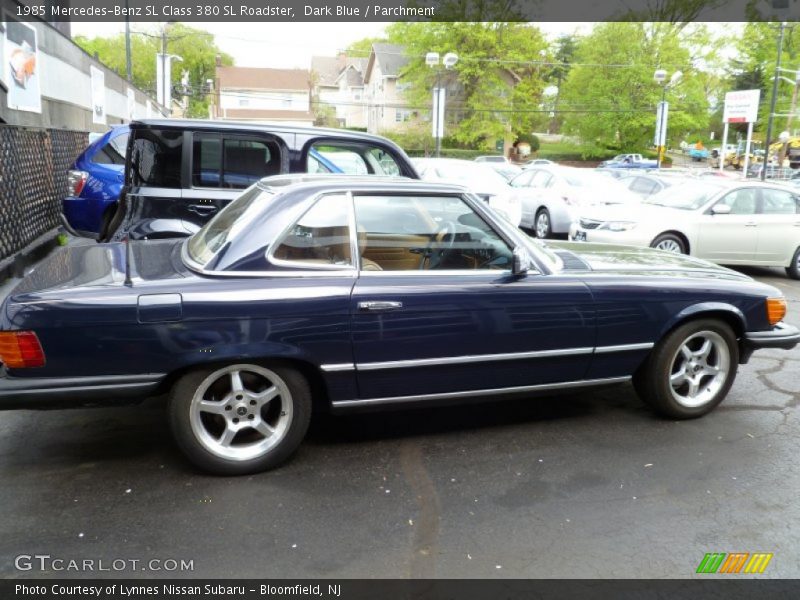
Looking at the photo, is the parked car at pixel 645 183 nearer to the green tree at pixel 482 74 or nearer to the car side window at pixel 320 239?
the car side window at pixel 320 239

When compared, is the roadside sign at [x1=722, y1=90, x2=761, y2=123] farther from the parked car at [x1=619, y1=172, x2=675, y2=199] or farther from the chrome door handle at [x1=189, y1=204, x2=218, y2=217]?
the chrome door handle at [x1=189, y1=204, x2=218, y2=217]

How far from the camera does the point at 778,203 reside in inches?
385

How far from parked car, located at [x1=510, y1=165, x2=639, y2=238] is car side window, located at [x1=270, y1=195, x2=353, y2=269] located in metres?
8.76

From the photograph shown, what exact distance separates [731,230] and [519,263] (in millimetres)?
7053

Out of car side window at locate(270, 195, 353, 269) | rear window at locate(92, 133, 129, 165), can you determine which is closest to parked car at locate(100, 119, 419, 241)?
car side window at locate(270, 195, 353, 269)

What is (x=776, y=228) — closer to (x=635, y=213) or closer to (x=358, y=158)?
(x=635, y=213)

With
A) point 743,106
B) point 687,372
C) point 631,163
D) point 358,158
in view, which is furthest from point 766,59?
point 687,372

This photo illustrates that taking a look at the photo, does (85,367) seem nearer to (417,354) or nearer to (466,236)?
(417,354)

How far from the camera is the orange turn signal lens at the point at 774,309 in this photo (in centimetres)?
434

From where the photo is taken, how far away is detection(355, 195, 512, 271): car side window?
3.79 meters

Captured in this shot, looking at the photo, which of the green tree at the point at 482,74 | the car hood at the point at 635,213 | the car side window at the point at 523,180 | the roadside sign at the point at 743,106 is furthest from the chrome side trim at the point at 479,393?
the green tree at the point at 482,74

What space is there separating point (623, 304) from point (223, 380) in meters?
2.39

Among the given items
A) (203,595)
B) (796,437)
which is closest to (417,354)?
(203,595)

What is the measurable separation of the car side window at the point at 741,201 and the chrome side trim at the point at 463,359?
6852mm
